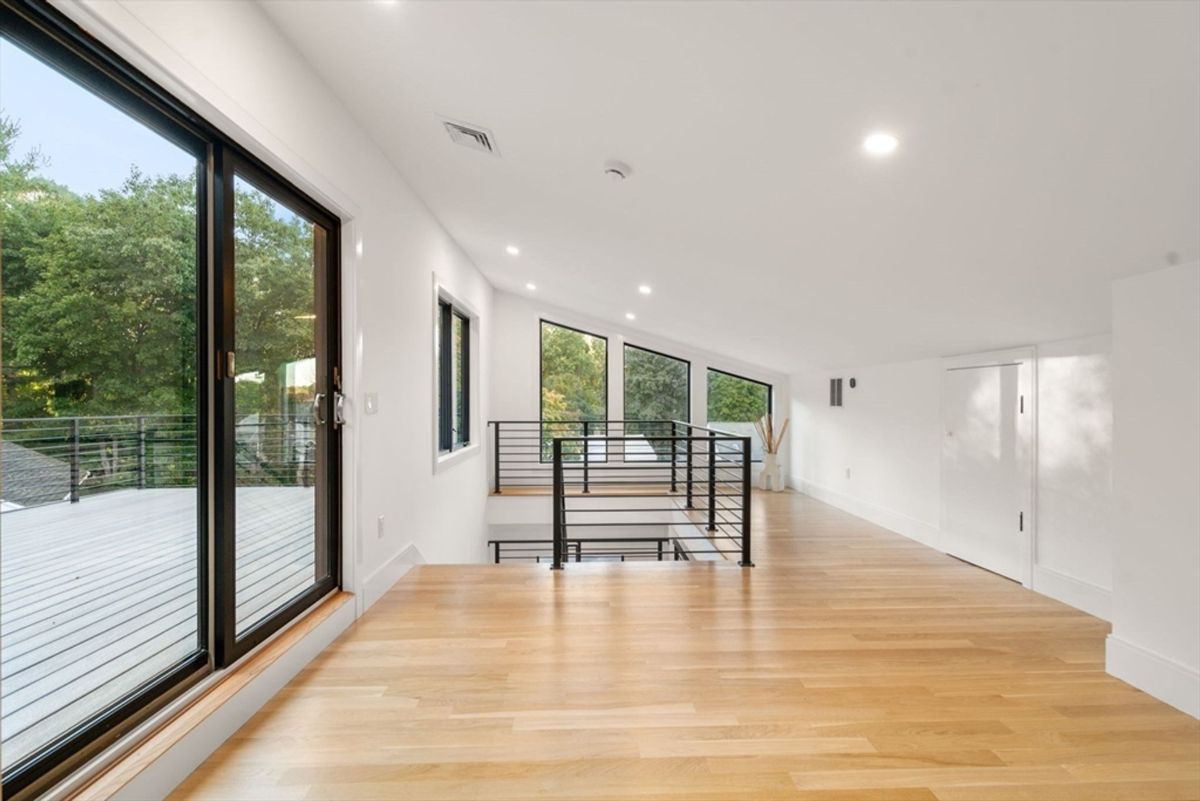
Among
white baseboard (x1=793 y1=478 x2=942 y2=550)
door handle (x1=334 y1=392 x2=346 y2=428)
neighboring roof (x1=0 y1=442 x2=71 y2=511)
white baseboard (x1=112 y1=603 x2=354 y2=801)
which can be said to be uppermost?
door handle (x1=334 y1=392 x2=346 y2=428)

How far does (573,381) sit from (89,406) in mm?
6107

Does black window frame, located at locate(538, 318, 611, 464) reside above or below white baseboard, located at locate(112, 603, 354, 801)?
above

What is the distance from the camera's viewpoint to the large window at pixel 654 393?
755 cm

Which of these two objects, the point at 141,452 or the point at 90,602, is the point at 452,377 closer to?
the point at 141,452

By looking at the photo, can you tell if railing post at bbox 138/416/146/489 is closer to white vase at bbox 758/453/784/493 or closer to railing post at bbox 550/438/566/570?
railing post at bbox 550/438/566/570

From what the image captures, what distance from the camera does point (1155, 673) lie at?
2043 millimetres

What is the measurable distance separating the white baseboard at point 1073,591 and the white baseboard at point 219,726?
395cm

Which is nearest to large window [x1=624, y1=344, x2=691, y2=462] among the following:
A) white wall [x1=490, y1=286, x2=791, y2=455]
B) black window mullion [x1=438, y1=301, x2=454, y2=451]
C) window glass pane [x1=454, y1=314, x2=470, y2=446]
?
white wall [x1=490, y1=286, x2=791, y2=455]

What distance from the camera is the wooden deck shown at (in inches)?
46.7

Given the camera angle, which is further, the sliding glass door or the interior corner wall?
the sliding glass door

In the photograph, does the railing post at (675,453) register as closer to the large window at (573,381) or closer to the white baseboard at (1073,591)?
the large window at (573,381)

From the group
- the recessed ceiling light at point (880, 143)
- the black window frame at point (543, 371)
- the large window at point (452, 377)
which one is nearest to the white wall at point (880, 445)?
the black window frame at point (543, 371)

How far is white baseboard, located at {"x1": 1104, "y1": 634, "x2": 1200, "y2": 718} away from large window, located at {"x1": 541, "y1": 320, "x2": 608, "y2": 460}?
17.8 ft

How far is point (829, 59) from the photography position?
5.12 feet
